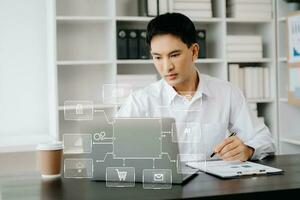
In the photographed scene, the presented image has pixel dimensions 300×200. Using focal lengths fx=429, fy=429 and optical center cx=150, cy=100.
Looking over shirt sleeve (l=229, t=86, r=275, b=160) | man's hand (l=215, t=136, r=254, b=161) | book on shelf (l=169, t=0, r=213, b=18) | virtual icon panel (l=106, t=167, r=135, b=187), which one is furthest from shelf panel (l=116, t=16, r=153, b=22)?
virtual icon panel (l=106, t=167, r=135, b=187)

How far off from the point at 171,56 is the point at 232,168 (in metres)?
0.61

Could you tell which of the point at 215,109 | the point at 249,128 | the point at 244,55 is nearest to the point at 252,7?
the point at 244,55

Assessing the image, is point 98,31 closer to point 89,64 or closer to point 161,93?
point 89,64

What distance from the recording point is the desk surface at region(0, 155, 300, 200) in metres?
1.18

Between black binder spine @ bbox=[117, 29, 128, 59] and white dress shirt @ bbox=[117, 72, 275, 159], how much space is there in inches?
42.7

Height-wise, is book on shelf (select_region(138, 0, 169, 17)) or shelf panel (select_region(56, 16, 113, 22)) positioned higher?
book on shelf (select_region(138, 0, 169, 17))

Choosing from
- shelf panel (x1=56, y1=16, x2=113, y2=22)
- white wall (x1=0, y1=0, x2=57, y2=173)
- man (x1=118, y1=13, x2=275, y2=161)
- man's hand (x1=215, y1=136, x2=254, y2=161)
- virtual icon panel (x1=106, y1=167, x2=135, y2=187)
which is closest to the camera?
virtual icon panel (x1=106, y1=167, x2=135, y2=187)

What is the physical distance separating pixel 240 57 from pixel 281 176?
2.15 metres

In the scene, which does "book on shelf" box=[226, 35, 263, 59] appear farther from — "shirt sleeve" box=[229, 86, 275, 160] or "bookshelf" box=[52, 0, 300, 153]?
"shirt sleeve" box=[229, 86, 275, 160]

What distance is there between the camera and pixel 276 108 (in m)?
3.56

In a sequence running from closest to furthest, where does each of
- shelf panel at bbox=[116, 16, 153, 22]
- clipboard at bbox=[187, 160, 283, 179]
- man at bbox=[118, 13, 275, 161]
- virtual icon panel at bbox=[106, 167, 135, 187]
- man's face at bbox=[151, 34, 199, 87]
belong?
1. virtual icon panel at bbox=[106, 167, 135, 187]
2. clipboard at bbox=[187, 160, 283, 179]
3. man at bbox=[118, 13, 275, 161]
4. man's face at bbox=[151, 34, 199, 87]
5. shelf panel at bbox=[116, 16, 153, 22]

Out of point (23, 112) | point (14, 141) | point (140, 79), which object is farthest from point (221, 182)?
point (23, 112)

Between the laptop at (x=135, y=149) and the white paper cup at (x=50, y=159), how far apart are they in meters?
0.18

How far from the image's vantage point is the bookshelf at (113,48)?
3244 mm
